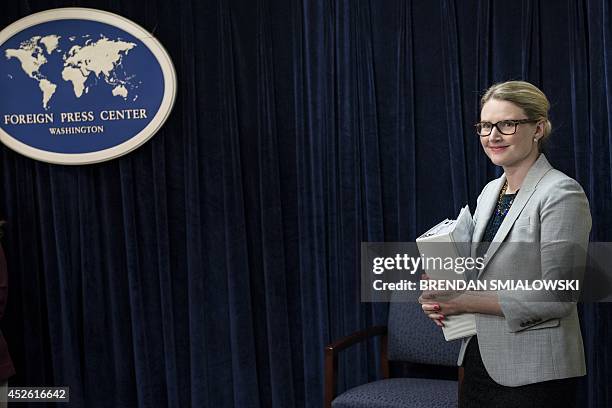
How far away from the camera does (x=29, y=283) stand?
3850mm

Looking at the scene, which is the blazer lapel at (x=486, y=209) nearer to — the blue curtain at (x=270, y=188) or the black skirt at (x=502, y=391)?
the black skirt at (x=502, y=391)

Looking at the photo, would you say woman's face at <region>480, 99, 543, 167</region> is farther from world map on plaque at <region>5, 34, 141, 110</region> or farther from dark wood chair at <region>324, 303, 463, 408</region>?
world map on plaque at <region>5, 34, 141, 110</region>

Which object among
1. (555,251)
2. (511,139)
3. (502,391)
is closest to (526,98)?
(511,139)

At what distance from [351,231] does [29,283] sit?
1.75 m

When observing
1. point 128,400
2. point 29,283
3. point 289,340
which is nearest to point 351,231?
point 289,340

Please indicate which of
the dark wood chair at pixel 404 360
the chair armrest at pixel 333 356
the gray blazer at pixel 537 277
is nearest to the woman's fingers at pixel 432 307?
the gray blazer at pixel 537 277

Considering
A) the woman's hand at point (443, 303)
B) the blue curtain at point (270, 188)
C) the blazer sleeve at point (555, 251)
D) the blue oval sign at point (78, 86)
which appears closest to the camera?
the blazer sleeve at point (555, 251)

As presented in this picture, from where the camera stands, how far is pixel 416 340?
3277 mm

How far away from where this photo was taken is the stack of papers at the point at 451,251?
2.16 meters

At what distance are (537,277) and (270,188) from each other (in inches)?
68.5

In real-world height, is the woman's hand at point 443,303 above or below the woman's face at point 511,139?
below

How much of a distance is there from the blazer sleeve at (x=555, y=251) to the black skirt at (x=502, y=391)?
18 cm

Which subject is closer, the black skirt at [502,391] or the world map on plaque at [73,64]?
the black skirt at [502,391]

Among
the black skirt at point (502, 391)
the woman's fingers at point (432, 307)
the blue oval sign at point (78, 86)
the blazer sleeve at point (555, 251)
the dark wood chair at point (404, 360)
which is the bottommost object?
the dark wood chair at point (404, 360)
